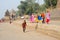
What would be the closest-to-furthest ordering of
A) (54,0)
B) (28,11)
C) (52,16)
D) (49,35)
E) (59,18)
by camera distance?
1. (49,35)
2. (59,18)
3. (52,16)
4. (54,0)
5. (28,11)

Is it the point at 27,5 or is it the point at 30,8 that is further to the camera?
the point at 27,5

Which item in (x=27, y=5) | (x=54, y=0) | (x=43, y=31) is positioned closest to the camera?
(x=43, y=31)

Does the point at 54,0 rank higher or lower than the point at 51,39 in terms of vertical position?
higher

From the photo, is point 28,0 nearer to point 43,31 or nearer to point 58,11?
point 58,11

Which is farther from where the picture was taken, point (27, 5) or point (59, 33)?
point (27, 5)

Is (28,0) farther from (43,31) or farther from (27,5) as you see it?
(43,31)

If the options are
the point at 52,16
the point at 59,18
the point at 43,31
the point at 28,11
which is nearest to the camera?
the point at 43,31

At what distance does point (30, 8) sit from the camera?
87.0m

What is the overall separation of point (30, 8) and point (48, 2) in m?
27.0

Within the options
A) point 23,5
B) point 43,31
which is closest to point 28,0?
point 23,5

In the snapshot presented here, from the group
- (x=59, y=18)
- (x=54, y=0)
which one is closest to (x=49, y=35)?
(x=59, y=18)

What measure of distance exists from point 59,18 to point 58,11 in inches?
120

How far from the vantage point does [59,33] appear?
15414mm

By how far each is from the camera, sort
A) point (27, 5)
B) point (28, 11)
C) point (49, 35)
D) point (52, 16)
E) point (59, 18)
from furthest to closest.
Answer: point (27, 5) → point (28, 11) → point (52, 16) → point (59, 18) → point (49, 35)
